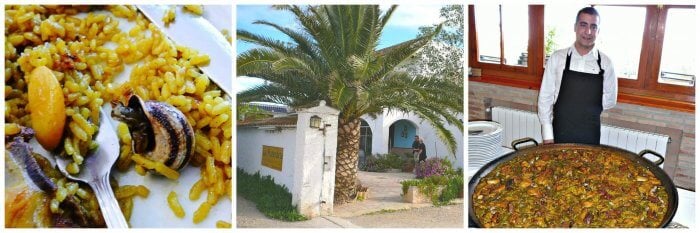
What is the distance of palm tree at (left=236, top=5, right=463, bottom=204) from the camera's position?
4.23 m

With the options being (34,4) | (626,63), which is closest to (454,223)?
(626,63)

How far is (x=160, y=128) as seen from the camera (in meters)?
3.68

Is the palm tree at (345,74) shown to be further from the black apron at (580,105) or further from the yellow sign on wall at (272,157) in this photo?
the black apron at (580,105)

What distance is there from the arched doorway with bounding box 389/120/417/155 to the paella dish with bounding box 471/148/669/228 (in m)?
0.56

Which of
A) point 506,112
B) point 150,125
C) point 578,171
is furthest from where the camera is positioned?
point 506,112

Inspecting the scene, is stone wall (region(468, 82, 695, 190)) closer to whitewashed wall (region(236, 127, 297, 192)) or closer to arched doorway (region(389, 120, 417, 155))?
arched doorway (region(389, 120, 417, 155))

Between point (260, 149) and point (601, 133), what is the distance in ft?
6.68

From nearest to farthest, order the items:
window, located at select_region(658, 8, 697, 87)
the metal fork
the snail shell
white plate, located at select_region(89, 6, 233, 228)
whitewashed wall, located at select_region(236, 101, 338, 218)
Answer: the snail shell
the metal fork
white plate, located at select_region(89, 6, 233, 228)
window, located at select_region(658, 8, 697, 87)
whitewashed wall, located at select_region(236, 101, 338, 218)

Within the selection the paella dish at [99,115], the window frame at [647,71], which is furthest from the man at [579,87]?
the paella dish at [99,115]

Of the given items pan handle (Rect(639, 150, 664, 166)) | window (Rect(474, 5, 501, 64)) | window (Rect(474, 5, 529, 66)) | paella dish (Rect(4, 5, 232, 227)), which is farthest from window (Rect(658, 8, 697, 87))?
paella dish (Rect(4, 5, 232, 227))

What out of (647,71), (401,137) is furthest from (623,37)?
(401,137)

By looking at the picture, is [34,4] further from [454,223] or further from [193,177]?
[454,223]

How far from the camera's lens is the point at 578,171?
4.02 meters

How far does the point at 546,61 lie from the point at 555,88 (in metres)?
0.20
